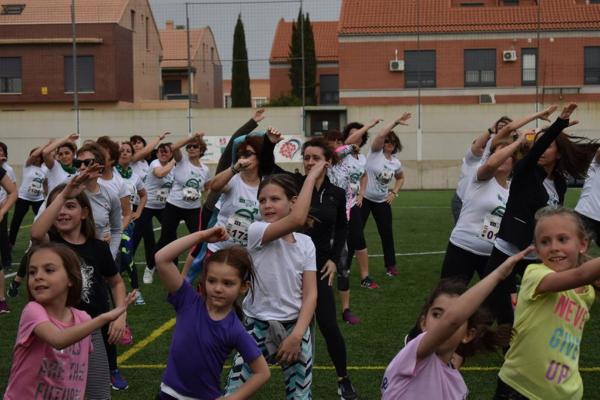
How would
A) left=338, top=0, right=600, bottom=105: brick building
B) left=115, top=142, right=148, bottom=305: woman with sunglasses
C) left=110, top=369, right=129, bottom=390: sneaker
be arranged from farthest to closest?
left=338, top=0, right=600, bottom=105: brick building, left=115, top=142, right=148, bottom=305: woman with sunglasses, left=110, top=369, right=129, bottom=390: sneaker

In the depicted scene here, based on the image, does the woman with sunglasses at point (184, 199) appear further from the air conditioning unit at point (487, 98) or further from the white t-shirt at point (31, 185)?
the air conditioning unit at point (487, 98)

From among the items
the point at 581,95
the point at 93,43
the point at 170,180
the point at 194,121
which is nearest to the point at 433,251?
the point at 170,180

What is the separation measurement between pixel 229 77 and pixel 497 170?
32.6 metres

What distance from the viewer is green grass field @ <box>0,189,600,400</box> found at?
264 inches

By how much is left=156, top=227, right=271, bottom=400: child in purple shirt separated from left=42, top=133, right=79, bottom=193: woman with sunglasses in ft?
19.7

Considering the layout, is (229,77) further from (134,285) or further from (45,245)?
(45,245)

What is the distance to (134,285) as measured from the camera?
1044 centimetres

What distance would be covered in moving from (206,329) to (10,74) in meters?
41.8

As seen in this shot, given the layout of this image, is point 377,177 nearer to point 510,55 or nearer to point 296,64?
point 296,64

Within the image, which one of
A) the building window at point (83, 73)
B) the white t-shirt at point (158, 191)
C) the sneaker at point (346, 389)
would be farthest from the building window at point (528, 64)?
the sneaker at point (346, 389)

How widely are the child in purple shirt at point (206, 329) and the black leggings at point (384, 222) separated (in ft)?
24.7

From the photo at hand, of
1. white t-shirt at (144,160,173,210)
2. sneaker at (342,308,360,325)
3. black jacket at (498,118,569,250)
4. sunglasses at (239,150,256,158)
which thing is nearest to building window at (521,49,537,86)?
white t-shirt at (144,160,173,210)

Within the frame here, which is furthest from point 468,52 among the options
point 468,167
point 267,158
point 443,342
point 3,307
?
point 443,342

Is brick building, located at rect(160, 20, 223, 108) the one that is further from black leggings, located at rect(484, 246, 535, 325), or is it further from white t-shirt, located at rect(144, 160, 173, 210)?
black leggings, located at rect(484, 246, 535, 325)
